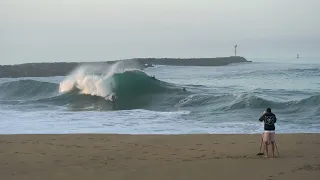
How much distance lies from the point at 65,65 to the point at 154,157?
6217 cm

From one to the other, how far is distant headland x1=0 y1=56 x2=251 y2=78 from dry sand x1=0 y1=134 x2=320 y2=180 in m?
47.1

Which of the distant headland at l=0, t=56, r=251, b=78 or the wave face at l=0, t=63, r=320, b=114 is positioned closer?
the wave face at l=0, t=63, r=320, b=114

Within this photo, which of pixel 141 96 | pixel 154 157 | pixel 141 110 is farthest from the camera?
pixel 141 96

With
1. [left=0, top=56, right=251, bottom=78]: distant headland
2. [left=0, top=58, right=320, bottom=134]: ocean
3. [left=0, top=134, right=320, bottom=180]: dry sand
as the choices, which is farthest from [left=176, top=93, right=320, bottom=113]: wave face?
[left=0, top=56, right=251, bottom=78]: distant headland

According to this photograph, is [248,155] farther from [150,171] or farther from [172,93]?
[172,93]

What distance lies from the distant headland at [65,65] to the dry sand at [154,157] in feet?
155

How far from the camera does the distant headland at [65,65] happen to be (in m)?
56.5

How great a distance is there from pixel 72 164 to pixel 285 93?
18398 millimetres

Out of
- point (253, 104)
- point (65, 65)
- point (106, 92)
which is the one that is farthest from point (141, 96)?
point (65, 65)

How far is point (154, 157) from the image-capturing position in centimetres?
811

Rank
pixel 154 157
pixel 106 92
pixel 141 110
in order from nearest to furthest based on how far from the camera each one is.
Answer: pixel 154 157 < pixel 141 110 < pixel 106 92

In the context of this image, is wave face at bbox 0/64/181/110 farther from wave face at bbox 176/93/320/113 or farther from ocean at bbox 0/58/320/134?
wave face at bbox 176/93/320/113

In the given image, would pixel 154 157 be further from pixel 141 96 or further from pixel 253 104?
pixel 141 96

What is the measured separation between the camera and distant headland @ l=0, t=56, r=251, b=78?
185ft
